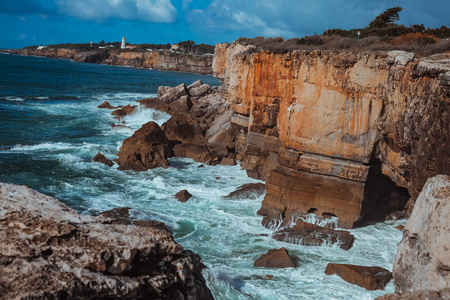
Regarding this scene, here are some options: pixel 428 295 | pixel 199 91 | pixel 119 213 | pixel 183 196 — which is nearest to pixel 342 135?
pixel 183 196

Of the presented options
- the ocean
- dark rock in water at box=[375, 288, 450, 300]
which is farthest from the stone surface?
the ocean

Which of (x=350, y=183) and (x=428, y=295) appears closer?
(x=428, y=295)

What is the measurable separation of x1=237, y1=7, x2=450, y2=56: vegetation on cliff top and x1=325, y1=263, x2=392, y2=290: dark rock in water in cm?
788

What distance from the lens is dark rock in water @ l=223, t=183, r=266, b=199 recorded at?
18.6 meters

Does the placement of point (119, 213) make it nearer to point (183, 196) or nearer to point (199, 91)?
point (183, 196)

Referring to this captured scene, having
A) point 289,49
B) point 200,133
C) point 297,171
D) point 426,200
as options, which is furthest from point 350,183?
point 200,133

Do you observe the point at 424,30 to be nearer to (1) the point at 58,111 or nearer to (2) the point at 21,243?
(2) the point at 21,243

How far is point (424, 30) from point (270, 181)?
16344 mm

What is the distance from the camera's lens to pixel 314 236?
14.4m

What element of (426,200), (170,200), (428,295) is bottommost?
(170,200)

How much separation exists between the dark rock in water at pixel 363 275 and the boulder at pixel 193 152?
1335 cm

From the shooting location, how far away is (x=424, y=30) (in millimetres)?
26016

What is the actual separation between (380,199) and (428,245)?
42.0 feet

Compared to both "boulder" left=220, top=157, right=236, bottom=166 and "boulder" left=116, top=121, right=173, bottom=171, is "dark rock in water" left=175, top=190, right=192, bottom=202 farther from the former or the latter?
"boulder" left=220, top=157, right=236, bottom=166
